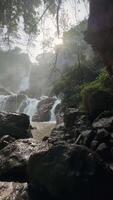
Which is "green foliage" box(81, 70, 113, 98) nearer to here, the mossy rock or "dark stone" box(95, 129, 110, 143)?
the mossy rock

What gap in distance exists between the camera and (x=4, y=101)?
4888 centimetres

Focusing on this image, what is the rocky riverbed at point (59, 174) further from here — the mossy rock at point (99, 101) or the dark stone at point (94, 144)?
the mossy rock at point (99, 101)

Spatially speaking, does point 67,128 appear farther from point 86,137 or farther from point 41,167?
point 41,167

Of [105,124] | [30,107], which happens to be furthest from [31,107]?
[105,124]

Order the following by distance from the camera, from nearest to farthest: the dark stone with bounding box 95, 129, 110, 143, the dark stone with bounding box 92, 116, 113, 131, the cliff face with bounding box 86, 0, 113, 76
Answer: the cliff face with bounding box 86, 0, 113, 76 < the dark stone with bounding box 95, 129, 110, 143 < the dark stone with bounding box 92, 116, 113, 131

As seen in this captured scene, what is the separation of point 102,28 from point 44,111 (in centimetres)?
3064

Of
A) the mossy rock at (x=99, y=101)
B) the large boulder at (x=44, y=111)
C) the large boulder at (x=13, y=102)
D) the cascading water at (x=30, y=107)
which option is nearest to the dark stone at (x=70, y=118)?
the mossy rock at (x=99, y=101)

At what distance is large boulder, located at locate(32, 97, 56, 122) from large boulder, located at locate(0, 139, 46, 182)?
22.5m

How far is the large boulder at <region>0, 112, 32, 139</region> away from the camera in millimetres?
21250

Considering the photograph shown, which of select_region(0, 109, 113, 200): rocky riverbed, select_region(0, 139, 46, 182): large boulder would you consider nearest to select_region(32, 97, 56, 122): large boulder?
select_region(0, 139, 46, 182): large boulder

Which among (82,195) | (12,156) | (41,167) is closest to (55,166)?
(41,167)

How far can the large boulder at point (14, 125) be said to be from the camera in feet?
69.7

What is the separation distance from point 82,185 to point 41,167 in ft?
4.47

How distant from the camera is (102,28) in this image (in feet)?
21.9
